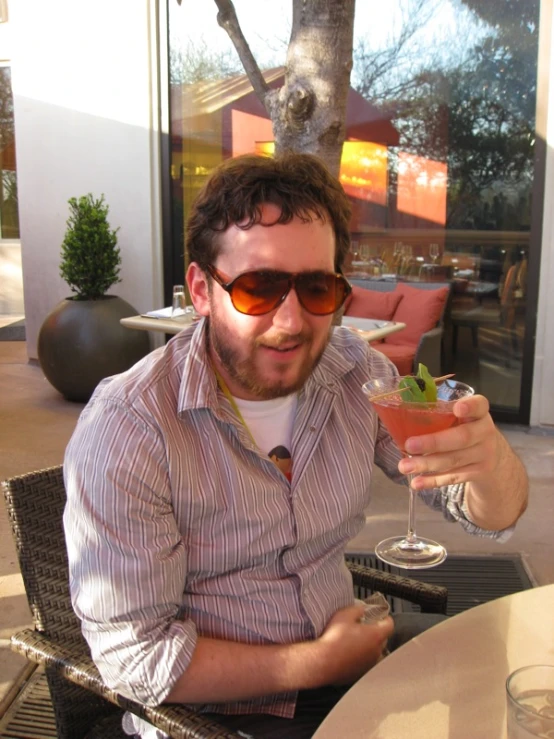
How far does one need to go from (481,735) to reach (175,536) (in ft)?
1.98

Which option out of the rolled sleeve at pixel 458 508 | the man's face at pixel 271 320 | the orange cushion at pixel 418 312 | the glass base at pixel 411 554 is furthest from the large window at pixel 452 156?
the man's face at pixel 271 320

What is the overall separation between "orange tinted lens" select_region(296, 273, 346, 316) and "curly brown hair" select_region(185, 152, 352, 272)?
0.39 ft

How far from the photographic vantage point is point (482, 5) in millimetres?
5055

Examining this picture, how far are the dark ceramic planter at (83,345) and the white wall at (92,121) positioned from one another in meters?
0.74

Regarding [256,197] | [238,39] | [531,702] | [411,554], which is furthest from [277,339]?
[238,39]

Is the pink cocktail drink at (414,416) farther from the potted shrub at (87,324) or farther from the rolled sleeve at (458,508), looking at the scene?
the potted shrub at (87,324)

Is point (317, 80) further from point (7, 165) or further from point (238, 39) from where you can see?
point (7, 165)

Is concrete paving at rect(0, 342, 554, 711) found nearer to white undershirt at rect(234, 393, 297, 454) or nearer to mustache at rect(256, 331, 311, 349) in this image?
white undershirt at rect(234, 393, 297, 454)

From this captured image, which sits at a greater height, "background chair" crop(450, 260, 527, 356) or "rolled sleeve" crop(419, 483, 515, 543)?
"background chair" crop(450, 260, 527, 356)

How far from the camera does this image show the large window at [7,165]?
9.19m

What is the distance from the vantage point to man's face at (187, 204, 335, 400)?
4.67 ft

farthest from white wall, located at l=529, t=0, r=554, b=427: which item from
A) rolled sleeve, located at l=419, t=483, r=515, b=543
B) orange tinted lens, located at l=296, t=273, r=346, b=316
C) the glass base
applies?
orange tinted lens, located at l=296, t=273, r=346, b=316

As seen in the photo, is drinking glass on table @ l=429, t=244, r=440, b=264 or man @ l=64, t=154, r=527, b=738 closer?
man @ l=64, t=154, r=527, b=738

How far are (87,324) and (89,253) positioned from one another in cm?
59
